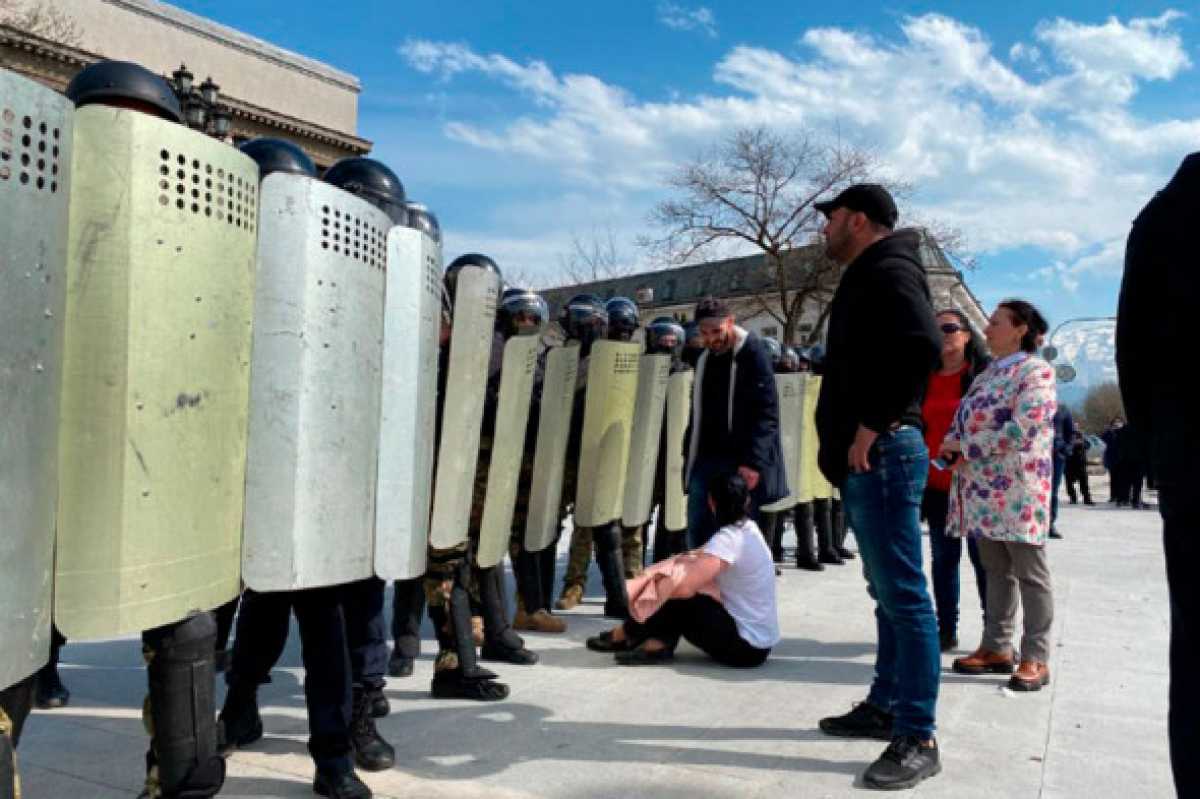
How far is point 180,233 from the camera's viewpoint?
1.84 meters

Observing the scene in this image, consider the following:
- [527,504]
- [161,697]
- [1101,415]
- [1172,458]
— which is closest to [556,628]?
[527,504]

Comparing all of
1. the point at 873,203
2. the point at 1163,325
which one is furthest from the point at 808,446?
the point at 1163,325

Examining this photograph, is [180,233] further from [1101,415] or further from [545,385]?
[1101,415]

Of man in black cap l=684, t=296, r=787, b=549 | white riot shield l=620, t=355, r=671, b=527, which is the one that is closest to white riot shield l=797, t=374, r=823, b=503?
white riot shield l=620, t=355, r=671, b=527

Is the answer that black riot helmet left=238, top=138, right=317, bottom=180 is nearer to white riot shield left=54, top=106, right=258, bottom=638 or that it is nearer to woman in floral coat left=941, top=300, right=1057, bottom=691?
white riot shield left=54, top=106, right=258, bottom=638

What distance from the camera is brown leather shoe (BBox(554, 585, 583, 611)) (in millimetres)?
6145

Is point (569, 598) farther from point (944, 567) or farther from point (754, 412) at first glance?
point (944, 567)

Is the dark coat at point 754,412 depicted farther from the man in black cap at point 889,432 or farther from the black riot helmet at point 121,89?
the black riot helmet at point 121,89

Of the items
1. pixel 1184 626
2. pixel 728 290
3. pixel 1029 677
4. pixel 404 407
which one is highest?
pixel 728 290

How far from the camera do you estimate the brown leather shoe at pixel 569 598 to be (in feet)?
20.2

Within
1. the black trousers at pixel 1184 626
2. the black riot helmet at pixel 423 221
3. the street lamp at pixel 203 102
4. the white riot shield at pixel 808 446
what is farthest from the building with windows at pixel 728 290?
the black trousers at pixel 1184 626

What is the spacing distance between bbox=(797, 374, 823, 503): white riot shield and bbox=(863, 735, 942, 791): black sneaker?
15.9ft

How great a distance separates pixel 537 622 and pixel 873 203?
10.4ft

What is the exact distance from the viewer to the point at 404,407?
2578 mm
